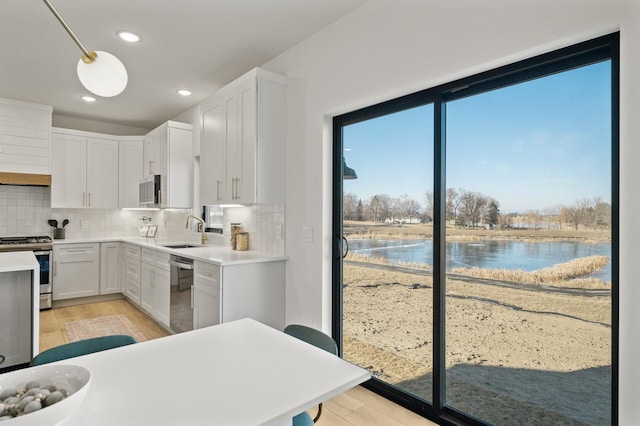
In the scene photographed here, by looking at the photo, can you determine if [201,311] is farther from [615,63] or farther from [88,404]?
[615,63]

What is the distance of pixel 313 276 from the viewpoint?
2.95m

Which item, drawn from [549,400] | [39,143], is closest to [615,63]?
[549,400]

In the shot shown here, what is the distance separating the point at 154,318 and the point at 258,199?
216 cm

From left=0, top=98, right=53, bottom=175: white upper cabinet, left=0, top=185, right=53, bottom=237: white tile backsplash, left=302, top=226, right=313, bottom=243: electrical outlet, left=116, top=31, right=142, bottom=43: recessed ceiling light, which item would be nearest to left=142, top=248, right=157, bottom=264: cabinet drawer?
left=0, top=98, right=53, bottom=175: white upper cabinet

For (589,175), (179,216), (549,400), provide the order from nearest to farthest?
(589,175) < (549,400) < (179,216)

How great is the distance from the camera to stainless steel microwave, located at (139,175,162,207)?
184 inches

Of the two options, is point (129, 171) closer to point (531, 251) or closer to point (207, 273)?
point (207, 273)

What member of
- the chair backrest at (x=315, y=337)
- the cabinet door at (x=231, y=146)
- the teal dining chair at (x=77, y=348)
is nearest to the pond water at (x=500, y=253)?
the chair backrest at (x=315, y=337)

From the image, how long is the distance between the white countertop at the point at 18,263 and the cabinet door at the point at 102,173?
8.02 ft

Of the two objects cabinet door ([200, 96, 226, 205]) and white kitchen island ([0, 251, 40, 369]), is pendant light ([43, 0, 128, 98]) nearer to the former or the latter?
white kitchen island ([0, 251, 40, 369])

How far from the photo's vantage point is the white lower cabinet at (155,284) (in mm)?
3805

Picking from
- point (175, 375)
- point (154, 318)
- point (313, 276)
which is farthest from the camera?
point (154, 318)

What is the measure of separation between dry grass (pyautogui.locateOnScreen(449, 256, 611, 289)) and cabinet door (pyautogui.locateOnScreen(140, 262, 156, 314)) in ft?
11.9

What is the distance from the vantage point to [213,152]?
362 centimetres
